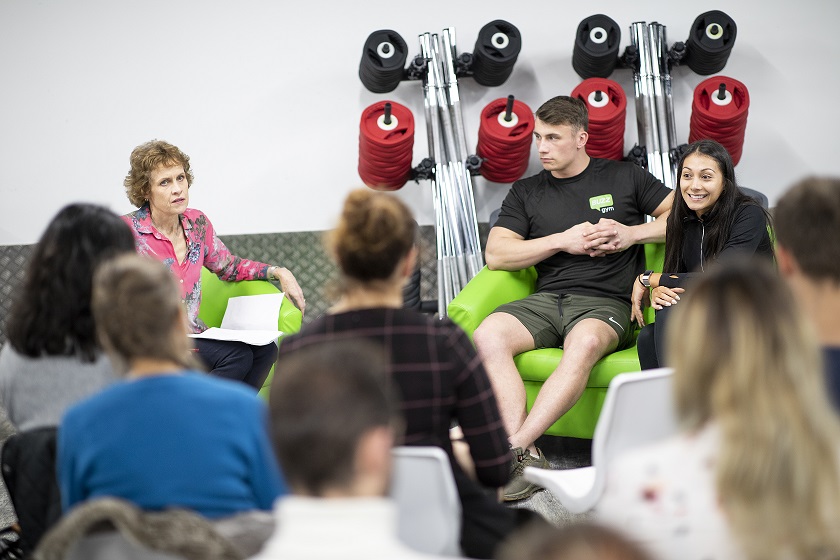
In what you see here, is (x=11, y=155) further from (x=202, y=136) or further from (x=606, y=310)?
(x=606, y=310)

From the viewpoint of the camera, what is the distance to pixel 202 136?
4.96m

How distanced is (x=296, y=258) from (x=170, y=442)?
11.6ft

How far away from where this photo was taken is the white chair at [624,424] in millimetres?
1884

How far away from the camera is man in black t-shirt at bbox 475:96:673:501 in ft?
11.6

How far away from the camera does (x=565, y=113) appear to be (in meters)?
3.97

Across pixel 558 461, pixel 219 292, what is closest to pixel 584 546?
pixel 558 461

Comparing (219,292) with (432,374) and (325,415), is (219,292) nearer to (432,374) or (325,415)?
(432,374)

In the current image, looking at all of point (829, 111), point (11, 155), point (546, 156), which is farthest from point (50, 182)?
point (829, 111)

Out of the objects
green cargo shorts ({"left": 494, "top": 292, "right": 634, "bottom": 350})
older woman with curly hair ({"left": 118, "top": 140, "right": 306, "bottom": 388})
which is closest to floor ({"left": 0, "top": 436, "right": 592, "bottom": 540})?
green cargo shorts ({"left": 494, "top": 292, "right": 634, "bottom": 350})

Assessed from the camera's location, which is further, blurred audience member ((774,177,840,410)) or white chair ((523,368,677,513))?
white chair ((523,368,677,513))

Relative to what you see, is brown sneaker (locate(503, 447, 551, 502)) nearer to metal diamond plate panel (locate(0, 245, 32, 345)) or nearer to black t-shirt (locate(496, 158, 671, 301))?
black t-shirt (locate(496, 158, 671, 301))

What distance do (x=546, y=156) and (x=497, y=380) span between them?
1.10 meters

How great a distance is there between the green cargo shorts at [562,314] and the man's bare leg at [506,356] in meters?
0.06

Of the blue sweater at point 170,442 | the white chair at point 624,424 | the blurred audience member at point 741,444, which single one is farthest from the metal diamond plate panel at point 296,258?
the blurred audience member at point 741,444
